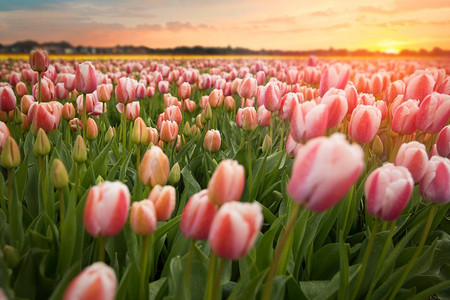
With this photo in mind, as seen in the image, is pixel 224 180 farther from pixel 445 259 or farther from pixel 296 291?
pixel 445 259

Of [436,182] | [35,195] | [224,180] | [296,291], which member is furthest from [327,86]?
[35,195]

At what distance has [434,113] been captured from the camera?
1.85m

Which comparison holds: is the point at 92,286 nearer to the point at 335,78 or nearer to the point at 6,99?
the point at 335,78

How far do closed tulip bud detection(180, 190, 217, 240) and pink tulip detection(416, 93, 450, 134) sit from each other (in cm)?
133

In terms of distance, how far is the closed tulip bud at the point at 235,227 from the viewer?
85cm

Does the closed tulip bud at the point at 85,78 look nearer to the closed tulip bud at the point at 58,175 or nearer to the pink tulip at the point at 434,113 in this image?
the closed tulip bud at the point at 58,175

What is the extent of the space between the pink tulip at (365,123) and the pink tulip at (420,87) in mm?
691

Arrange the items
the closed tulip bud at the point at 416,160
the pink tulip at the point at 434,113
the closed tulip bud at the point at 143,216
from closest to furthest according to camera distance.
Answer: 1. the closed tulip bud at the point at 143,216
2. the closed tulip bud at the point at 416,160
3. the pink tulip at the point at 434,113

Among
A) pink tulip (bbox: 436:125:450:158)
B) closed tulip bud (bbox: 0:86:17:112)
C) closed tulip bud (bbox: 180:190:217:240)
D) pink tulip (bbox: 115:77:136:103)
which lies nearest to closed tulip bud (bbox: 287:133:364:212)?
closed tulip bud (bbox: 180:190:217:240)

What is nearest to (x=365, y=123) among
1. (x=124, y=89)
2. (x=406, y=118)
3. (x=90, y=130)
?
(x=406, y=118)

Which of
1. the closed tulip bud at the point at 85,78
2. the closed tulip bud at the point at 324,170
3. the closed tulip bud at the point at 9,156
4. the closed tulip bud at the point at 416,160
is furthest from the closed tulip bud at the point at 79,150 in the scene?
the closed tulip bud at the point at 416,160

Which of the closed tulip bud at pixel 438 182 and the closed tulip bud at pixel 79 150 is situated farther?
the closed tulip bud at pixel 79 150

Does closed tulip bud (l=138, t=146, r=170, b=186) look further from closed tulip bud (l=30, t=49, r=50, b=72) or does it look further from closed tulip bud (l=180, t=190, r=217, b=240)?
closed tulip bud (l=30, t=49, r=50, b=72)

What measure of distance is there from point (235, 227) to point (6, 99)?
2383 millimetres
